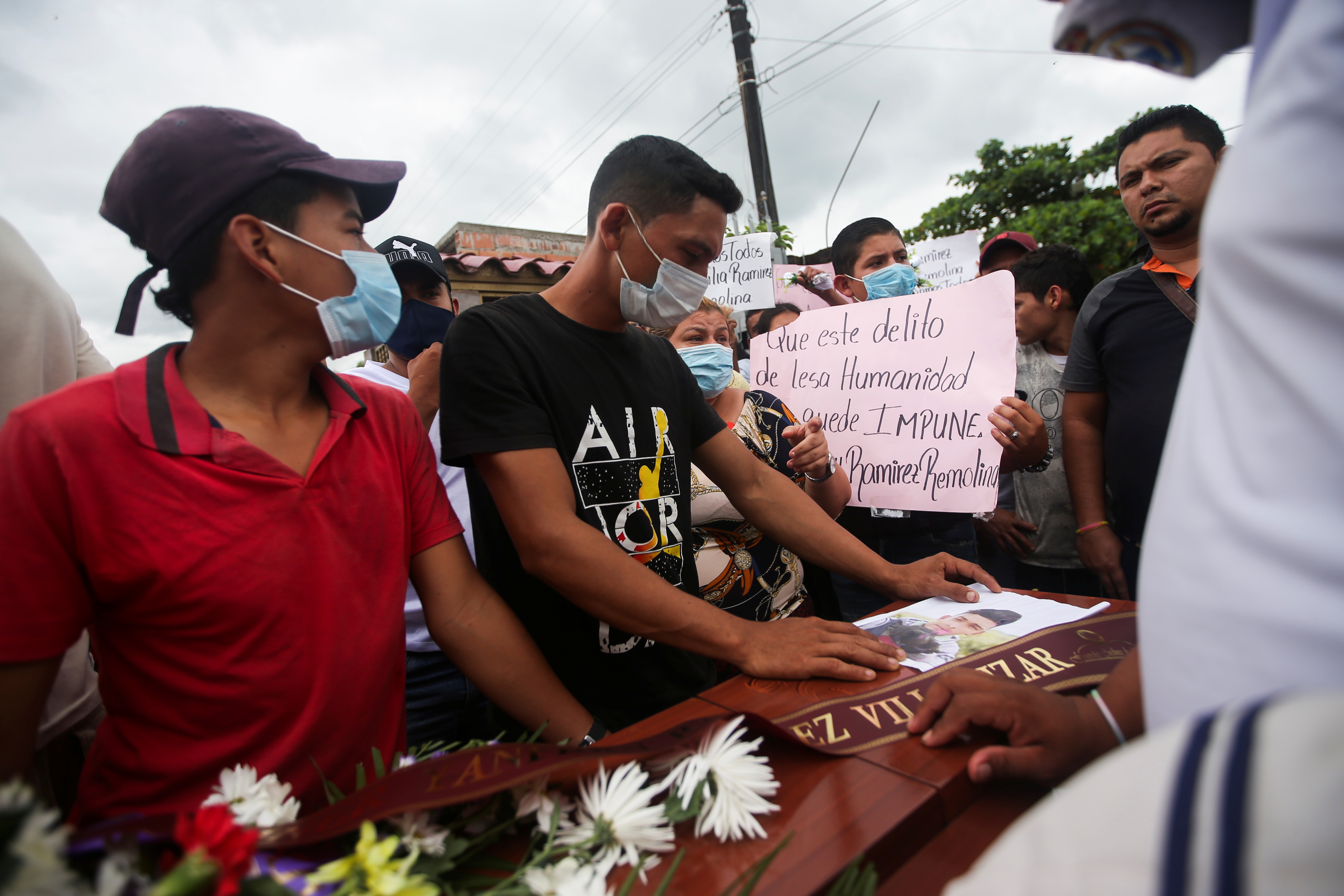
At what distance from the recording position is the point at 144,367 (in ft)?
3.93

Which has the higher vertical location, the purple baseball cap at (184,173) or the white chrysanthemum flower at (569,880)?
the purple baseball cap at (184,173)

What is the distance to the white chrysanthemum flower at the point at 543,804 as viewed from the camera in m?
0.84

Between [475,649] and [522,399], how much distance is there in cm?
58

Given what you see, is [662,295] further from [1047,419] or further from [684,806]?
[1047,419]

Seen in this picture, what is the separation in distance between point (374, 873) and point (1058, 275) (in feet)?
12.3

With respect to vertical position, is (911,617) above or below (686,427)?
below

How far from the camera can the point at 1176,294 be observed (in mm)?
2332

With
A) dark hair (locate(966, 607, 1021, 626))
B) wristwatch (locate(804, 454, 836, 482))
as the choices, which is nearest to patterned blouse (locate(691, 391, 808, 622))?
wristwatch (locate(804, 454, 836, 482))

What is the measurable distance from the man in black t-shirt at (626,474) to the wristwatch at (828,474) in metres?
0.54

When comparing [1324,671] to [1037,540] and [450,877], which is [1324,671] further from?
[1037,540]

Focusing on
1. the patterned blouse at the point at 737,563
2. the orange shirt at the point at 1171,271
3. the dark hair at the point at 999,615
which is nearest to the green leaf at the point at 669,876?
the dark hair at the point at 999,615

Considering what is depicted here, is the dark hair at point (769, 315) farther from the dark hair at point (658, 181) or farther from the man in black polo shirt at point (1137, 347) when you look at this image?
the dark hair at point (658, 181)

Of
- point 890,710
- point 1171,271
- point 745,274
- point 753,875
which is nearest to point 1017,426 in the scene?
point 1171,271

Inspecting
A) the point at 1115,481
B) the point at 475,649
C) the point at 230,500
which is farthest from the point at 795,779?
the point at 1115,481
